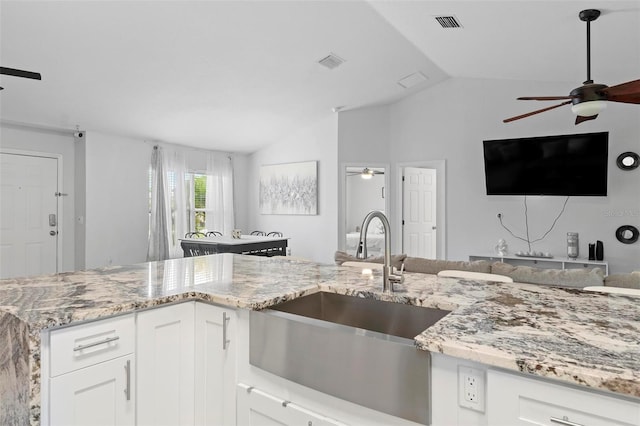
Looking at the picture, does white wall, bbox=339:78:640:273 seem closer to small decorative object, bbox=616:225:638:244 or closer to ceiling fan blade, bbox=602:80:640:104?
small decorative object, bbox=616:225:638:244

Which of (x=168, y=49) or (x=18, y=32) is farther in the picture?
(x=168, y=49)

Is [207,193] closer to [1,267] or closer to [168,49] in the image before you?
[1,267]

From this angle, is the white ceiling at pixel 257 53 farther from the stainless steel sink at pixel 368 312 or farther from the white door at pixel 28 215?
the stainless steel sink at pixel 368 312

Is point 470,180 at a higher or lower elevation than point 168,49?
lower

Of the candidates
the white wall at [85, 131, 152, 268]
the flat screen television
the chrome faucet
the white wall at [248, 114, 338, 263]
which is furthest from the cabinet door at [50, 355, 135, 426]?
the flat screen television

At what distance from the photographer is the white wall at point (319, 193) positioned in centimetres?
635

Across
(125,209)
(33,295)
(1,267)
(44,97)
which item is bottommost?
(1,267)

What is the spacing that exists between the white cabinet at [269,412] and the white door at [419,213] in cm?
518

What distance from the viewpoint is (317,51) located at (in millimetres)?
4238

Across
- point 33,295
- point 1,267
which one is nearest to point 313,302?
point 33,295

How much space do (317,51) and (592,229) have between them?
4.05m

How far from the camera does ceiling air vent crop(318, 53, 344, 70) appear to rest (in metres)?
4.42

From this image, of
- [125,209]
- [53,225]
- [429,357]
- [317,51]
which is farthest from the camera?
[125,209]

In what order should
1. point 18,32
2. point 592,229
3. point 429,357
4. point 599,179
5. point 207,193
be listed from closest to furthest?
1. point 429,357
2. point 18,32
3. point 599,179
4. point 592,229
5. point 207,193
